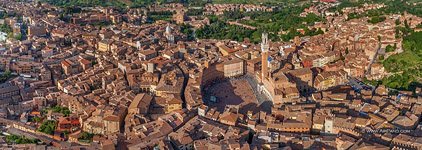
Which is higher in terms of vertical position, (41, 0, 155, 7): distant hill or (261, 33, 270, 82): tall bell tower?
(261, 33, 270, 82): tall bell tower

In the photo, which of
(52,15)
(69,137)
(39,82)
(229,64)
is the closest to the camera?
(69,137)

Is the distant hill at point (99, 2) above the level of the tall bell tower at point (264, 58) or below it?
below

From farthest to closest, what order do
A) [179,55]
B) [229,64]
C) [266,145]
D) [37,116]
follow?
[179,55] < [229,64] < [37,116] < [266,145]

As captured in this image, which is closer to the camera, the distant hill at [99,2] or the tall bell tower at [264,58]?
the tall bell tower at [264,58]

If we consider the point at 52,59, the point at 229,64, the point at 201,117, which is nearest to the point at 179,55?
the point at 229,64

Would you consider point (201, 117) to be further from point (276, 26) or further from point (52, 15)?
point (52, 15)

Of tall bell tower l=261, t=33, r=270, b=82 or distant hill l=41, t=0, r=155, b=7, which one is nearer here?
tall bell tower l=261, t=33, r=270, b=82

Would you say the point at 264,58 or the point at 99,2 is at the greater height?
the point at 264,58

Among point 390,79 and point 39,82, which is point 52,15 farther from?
point 390,79

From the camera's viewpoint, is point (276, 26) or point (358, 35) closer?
point (358, 35)

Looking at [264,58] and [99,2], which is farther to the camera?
[99,2]
